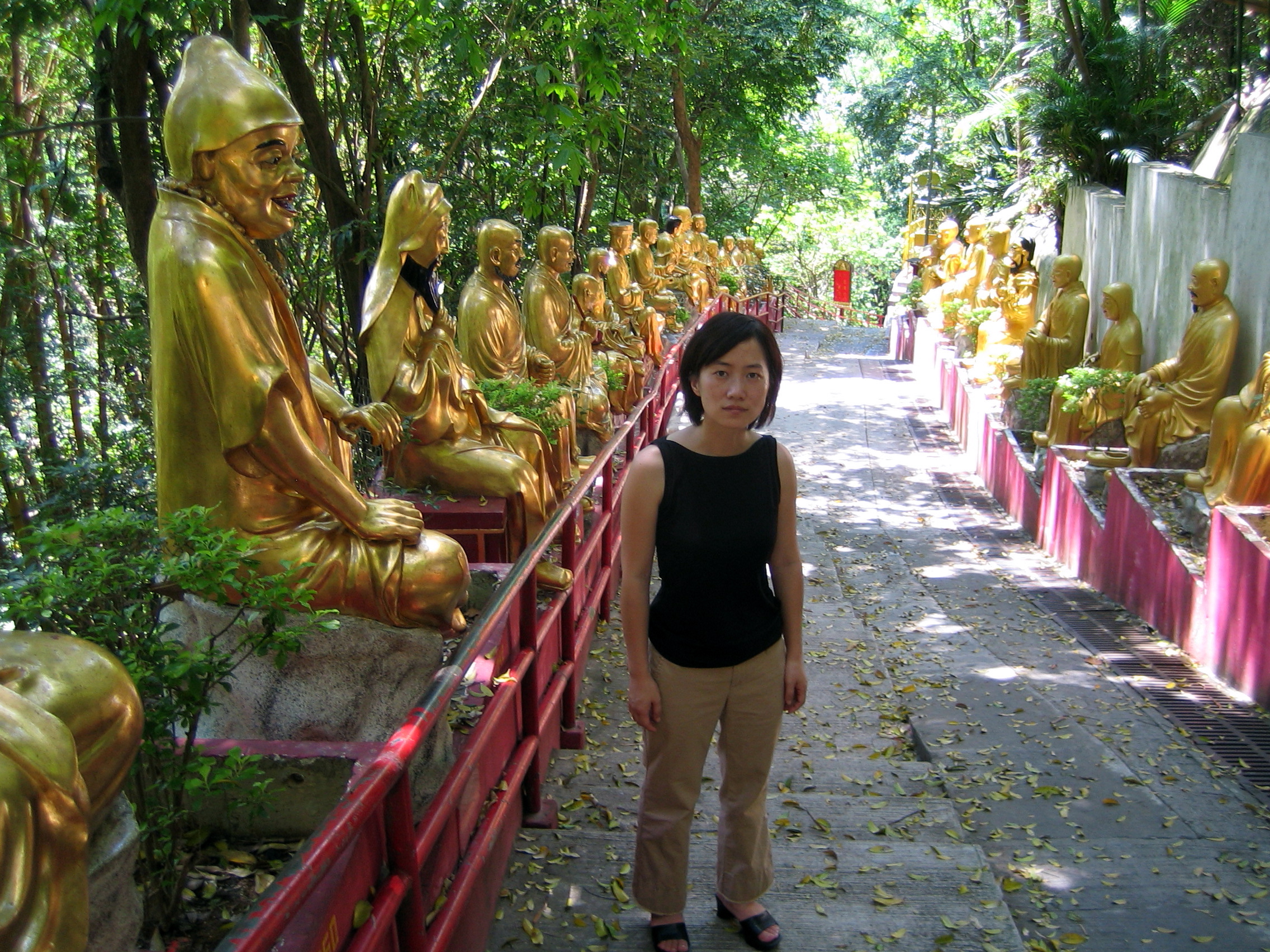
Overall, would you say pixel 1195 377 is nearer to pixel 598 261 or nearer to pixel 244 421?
pixel 598 261

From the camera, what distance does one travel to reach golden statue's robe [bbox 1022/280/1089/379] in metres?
10.5

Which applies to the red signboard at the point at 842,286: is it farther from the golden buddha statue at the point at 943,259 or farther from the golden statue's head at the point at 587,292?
the golden statue's head at the point at 587,292

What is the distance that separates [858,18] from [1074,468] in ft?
63.5

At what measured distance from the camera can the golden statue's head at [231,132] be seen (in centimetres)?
253

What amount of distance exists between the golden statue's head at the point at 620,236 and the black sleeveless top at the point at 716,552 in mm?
7448

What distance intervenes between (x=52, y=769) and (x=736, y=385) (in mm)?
1568

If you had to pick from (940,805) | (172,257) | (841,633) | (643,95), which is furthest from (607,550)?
(643,95)

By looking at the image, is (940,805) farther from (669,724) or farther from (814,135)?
(814,135)

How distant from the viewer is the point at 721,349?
248 cm

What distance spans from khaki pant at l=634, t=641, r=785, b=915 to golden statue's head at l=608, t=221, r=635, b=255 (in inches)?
296

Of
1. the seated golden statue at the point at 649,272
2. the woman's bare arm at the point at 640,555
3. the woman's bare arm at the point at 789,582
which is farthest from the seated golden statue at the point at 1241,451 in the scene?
the seated golden statue at the point at 649,272

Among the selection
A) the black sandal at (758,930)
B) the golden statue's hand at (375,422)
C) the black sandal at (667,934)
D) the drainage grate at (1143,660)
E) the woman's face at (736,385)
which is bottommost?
the drainage grate at (1143,660)

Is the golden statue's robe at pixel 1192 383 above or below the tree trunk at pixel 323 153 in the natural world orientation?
below

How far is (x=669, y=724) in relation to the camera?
2.63m
